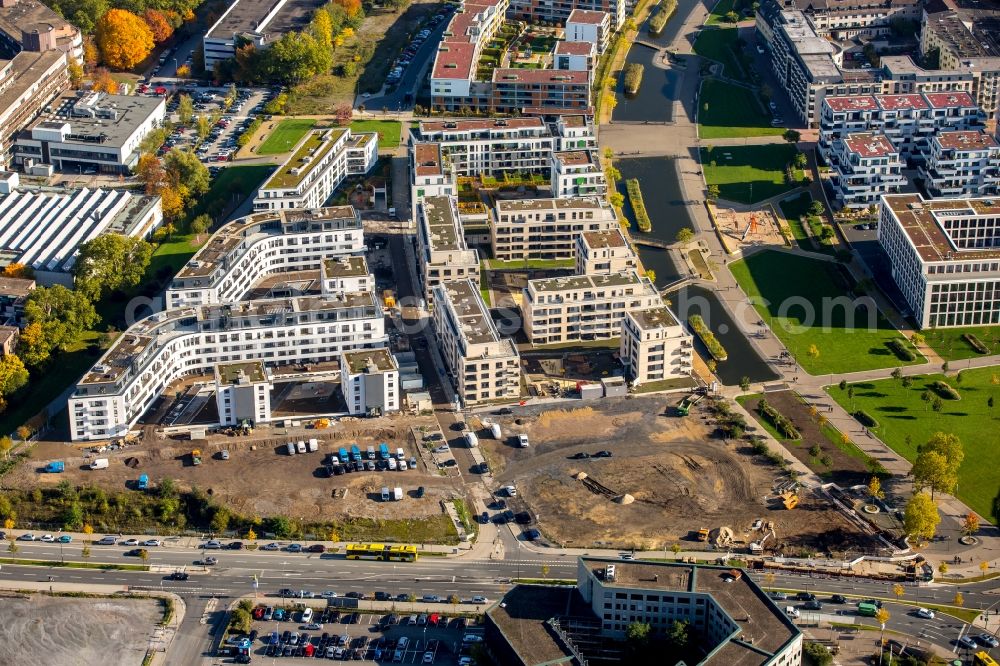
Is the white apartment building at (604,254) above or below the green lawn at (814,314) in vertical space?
above

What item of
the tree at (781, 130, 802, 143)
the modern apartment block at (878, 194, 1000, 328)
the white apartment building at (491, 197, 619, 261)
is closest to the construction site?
the modern apartment block at (878, 194, 1000, 328)

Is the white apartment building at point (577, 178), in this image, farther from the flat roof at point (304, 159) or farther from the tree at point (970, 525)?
the tree at point (970, 525)

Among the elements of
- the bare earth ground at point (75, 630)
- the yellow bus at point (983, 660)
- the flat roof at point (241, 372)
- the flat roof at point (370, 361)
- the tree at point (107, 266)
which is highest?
the tree at point (107, 266)

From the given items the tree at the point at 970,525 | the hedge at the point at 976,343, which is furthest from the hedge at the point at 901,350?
the tree at the point at 970,525

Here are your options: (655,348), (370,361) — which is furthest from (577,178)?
(370,361)

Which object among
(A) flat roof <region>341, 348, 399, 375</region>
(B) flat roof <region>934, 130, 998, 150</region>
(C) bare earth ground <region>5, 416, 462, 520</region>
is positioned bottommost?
(C) bare earth ground <region>5, 416, 462, 520</region>

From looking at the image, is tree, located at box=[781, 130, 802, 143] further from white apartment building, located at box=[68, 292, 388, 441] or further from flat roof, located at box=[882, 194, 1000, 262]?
white apartment building, located at box=[68, 292, 388, 441]

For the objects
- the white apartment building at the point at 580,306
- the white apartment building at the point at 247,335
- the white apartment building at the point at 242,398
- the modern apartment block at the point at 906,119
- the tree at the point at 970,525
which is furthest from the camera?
the modern apartment block at the point at 906,119
